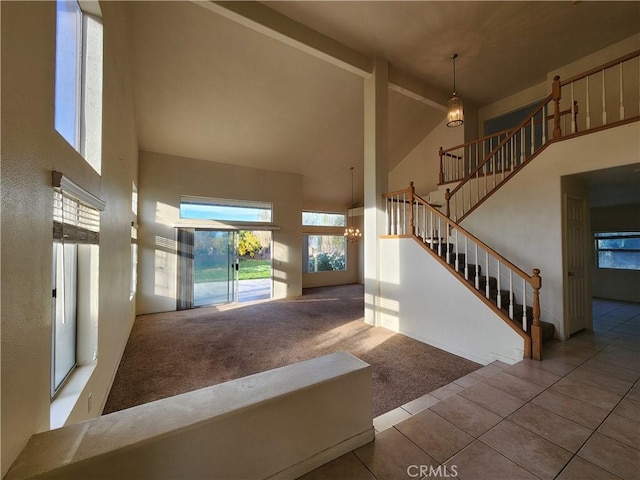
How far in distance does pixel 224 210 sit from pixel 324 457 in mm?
6266

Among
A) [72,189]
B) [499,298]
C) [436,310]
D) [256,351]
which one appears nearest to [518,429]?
[499,298]

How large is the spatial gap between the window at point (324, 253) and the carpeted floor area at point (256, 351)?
3.81m

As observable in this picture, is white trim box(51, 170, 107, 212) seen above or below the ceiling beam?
below

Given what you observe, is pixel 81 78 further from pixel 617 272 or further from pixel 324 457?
pixel 617 272

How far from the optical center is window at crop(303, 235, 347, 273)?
9.80 m

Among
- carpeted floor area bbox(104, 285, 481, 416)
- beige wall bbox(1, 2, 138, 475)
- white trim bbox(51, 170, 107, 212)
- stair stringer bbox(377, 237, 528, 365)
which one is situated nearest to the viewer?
beige wall bbox(1, 2, 138, 475)

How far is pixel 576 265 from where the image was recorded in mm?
3885

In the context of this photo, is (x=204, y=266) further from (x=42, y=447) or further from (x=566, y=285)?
(x=566, y=285)

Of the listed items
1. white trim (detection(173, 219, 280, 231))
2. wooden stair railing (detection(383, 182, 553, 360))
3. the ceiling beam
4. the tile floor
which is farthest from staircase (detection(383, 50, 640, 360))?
white trim (detection(173, 219, 280, 231))

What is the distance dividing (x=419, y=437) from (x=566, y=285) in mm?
3245

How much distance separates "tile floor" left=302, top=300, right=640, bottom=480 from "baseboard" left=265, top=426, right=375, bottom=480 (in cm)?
3

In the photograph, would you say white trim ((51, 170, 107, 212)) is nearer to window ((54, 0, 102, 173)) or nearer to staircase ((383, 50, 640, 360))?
window ((54, 0, 102, 173))

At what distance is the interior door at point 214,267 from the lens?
6.54 meters

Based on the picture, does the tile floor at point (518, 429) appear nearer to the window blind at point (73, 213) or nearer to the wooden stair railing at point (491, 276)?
the wooden stair railing at point (491, 276)
